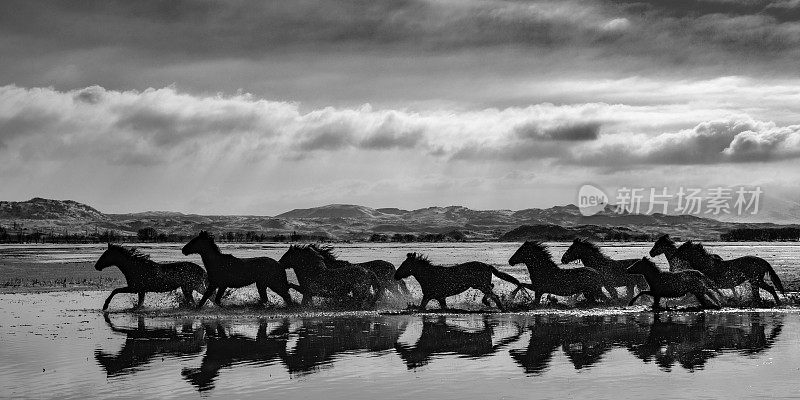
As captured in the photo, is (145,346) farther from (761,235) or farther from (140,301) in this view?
(761,235)

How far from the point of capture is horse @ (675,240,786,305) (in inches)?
906

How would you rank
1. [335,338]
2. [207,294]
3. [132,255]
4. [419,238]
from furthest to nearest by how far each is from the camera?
[419,238]
[132,255]
[207,294]
[335,338]

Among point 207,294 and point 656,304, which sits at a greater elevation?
point 207,294

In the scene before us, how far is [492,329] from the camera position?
17500 mm

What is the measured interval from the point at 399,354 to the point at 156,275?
1034 centimetres

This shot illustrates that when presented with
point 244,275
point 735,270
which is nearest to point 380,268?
point 244,275

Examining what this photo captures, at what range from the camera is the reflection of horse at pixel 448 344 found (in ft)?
46.4

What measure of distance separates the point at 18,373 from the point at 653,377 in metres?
9.14

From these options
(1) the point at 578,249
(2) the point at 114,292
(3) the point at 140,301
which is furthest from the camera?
(1) the point at 578,249

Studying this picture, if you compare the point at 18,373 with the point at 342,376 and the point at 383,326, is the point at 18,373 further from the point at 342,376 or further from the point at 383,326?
the point at 383,326

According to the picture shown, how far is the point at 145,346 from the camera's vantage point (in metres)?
15.2

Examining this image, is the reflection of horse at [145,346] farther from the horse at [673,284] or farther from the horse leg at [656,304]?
the horse at [673,284]

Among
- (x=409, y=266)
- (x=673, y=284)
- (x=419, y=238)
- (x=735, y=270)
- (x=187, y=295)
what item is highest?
(x=419, y=238)

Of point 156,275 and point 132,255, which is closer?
point 156,275
